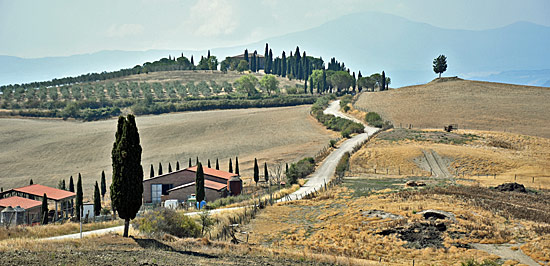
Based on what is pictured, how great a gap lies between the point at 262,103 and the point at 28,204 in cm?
10829

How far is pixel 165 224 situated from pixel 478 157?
1895 inches

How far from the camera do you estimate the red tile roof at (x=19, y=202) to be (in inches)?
1708

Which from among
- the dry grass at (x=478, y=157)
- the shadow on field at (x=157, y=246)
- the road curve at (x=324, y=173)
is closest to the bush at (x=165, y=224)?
the shadow on field at (x=157, y=246)

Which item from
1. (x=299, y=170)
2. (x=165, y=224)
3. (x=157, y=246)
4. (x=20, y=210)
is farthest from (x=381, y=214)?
(x=20, y=210)

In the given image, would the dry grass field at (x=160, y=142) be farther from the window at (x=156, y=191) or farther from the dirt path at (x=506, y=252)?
the dirt path at (x=506, y=252)

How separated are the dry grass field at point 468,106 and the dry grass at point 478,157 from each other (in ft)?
47.7

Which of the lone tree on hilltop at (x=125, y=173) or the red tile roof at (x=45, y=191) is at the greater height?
the lone tree on hilltop at (x=125, y=173)

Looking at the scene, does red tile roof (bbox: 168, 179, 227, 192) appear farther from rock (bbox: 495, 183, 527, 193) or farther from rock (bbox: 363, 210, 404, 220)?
rock (bbox: 495, 183, 527, 193)

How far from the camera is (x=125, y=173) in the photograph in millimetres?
26656

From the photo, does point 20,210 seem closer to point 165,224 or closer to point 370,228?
point 165,224

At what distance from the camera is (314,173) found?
62.8 metres

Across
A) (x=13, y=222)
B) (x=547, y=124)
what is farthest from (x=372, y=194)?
(x=547, y=124)

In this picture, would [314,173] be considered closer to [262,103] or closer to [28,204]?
[28,204]

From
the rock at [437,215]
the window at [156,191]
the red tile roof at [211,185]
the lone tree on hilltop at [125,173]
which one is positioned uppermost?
the lone tree on hilltop at [125,173]
